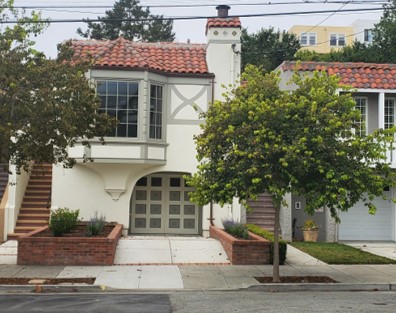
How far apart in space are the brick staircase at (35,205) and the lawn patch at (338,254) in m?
8.59

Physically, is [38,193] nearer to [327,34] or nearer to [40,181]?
[40,181]

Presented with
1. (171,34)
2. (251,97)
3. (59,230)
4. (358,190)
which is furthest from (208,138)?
(171,34)

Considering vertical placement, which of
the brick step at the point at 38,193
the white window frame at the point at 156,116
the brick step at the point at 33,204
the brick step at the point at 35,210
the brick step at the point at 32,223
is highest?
the white window frame at the point at 156,116

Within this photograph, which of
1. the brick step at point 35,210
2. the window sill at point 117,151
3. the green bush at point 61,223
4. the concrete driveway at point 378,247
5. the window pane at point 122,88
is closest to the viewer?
the green bush at point 61,223

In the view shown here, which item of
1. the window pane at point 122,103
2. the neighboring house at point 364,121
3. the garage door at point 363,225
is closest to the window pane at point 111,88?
the window pane at point 122,103

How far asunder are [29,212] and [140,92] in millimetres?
5678

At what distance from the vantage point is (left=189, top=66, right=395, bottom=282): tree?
11.2m

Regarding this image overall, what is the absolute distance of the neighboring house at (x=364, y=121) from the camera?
1933 centimetres

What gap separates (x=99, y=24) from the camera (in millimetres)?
52750

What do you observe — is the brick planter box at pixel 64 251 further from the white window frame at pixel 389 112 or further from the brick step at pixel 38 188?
the white window frame at pixel 389 112

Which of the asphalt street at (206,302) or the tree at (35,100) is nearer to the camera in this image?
the asphalt street at (206,302)

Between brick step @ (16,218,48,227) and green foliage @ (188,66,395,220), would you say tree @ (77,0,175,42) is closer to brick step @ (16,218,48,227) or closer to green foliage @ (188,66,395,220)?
brick step @ (16,218,48,227)

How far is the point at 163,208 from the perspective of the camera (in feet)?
65.4

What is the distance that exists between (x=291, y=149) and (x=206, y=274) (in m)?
3.89
